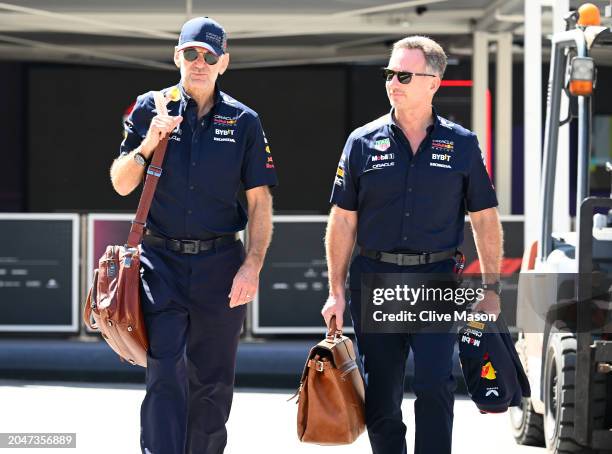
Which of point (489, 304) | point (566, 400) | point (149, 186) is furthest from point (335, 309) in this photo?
point (566, 400)

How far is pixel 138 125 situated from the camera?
6211 mm

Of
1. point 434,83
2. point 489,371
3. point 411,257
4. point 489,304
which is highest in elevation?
point 434,83

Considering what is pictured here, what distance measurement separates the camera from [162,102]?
6066 millimetres

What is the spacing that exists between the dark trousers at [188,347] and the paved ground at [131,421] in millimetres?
2106

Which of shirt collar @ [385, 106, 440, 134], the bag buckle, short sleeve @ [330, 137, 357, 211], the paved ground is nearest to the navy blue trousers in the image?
short sleeve @ [330, 137, 357, 211]

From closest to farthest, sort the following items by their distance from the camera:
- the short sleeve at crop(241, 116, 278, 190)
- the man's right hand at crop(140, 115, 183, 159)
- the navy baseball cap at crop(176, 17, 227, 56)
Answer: the man's right hand at crop(140, 115, 183, 159) < the navy baseball cap at crop(176, 17, 227, 56) < the short sleeve at crop(241, 116, 278, 190)

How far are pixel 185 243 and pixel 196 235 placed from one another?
0.06 m

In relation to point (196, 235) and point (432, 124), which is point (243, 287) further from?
point (432, 124)

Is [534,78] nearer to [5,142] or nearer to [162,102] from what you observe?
[162,102]

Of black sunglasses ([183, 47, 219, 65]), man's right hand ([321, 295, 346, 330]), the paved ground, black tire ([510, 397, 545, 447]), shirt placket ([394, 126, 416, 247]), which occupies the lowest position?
the paved ground

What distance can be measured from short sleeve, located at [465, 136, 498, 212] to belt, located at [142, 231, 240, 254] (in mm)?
1065

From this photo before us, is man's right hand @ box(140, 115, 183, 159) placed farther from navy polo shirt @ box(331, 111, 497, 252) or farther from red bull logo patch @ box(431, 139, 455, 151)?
red bull logo patch @ box(431, 139, 455, 151)

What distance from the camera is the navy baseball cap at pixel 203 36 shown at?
19.9ft

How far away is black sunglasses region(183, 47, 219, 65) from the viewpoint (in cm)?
607
